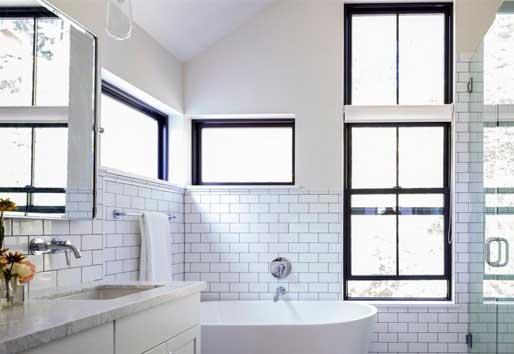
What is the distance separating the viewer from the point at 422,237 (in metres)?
6.05

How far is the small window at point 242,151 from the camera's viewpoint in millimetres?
6211

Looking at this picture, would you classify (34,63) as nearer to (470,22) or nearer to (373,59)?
(373,59)

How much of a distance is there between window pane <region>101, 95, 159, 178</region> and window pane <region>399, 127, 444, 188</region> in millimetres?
2145

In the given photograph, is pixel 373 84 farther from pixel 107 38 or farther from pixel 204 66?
pixel 107 38

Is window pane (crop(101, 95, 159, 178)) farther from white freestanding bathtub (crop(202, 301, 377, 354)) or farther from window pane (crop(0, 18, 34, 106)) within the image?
window pane (crop(0, 18, 34, 106))

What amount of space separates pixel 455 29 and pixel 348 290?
8.03 ft

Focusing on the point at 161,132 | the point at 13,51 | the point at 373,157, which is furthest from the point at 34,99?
the point at 373,157

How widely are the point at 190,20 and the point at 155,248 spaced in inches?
70.7

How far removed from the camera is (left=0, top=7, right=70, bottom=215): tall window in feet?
9.45

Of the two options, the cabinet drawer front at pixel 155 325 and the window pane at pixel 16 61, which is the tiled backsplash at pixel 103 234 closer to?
the window pane at pixel 16 61

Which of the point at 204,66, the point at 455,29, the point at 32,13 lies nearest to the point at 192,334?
the point at 32,13

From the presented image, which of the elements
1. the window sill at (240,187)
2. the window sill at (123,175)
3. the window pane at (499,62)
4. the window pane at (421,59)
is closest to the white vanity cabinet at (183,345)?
the window sill at (123,175)

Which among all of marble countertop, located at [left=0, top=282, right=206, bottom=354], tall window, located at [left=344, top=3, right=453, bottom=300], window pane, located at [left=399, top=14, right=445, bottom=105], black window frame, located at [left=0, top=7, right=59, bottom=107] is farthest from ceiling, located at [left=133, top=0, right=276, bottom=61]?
marble countertop, located at [left=0, top=282, right=206, bottom=354]

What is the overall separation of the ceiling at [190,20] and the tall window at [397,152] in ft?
3.36
